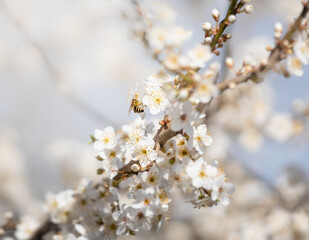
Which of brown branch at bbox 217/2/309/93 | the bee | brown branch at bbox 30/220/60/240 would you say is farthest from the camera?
brown branch at bbox 30/220/60/240

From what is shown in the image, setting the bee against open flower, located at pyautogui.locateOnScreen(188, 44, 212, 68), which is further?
the bee

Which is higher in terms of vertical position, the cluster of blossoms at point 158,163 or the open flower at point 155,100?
the open flower at point 155,100

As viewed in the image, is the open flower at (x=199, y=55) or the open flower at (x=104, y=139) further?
the open flower at (x=104, y=139)

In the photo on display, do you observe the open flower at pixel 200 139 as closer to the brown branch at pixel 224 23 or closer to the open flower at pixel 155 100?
the open flower at pixel 155 100

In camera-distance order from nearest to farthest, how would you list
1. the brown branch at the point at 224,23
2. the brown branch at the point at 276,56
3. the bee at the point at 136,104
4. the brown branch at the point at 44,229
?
the brown branch at the point at 276,56, the brown branch at the point at 224,23, the bee at the point at 136,104, the brown branch at the point at 44,229

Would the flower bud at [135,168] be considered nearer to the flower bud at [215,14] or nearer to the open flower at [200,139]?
the open flower at [200,139]

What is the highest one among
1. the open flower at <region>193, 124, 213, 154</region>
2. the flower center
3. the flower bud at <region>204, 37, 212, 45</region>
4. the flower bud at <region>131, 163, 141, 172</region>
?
the flower bud at <region>204, 37, 212, 45</region>

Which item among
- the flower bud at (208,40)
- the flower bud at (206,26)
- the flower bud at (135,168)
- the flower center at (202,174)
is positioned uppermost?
the flower bud at (206,26)

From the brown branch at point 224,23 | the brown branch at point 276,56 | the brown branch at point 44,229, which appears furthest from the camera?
the brown branch at point 44,229

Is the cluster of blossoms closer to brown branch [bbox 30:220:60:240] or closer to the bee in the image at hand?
the bee

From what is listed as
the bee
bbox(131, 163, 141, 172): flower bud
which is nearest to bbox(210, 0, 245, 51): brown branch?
the bee

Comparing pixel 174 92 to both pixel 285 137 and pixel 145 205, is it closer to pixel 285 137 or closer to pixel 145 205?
pixel 145 205

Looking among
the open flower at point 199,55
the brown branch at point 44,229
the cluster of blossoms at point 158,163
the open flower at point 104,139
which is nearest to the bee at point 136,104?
the cluster of blossoms at point 158,163
